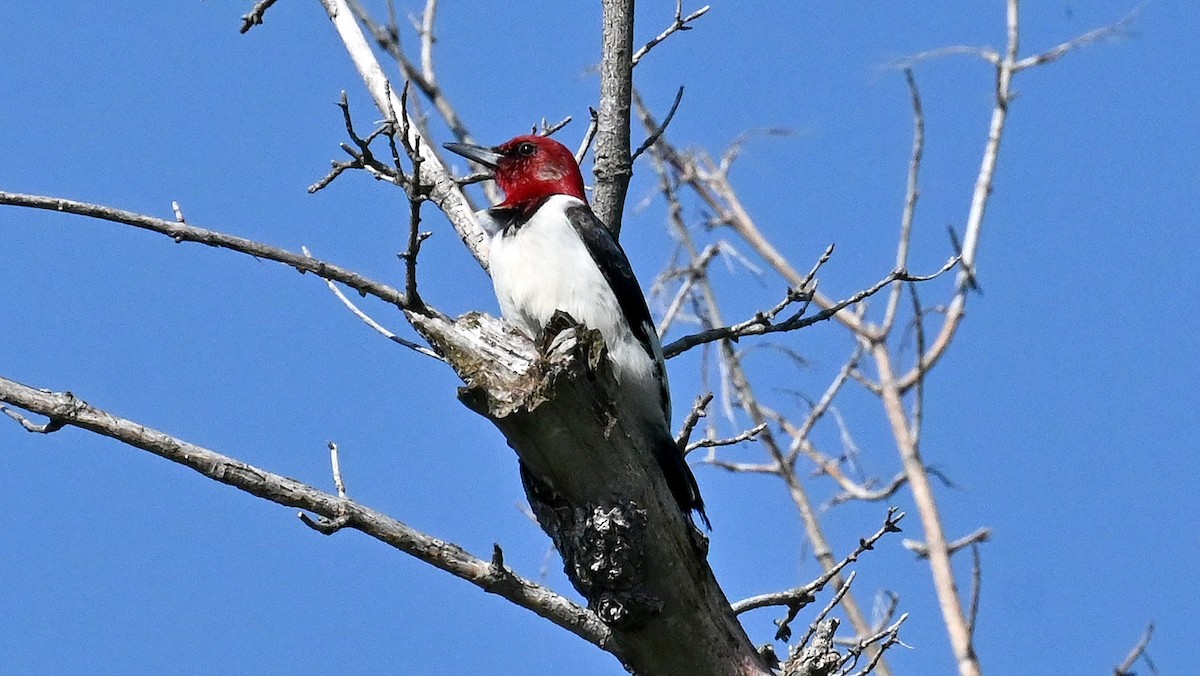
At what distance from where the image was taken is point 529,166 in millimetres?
6438

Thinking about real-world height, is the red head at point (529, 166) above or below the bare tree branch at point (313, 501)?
above

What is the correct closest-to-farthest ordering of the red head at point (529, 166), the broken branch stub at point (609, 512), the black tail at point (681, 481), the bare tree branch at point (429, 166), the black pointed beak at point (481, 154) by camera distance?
the broken branch stub at point (609, 512) → the black tail at point (681, 481) → the bare tree branch at point (429, 166) → the red head at point (529, 166) → the black pointed beak at point (481, 154)

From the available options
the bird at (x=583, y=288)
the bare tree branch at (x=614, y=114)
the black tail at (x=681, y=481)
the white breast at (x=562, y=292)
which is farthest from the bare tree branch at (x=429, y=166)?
the black tail at (x=681, y=481)

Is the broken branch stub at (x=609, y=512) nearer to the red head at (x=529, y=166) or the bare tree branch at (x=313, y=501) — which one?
the bare tree branch at (x=313, y=501)

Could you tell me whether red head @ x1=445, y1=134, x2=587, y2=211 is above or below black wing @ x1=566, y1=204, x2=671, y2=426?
above

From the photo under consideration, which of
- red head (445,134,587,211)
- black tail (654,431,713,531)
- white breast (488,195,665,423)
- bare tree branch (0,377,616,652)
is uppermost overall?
red head (445,134,587,211)

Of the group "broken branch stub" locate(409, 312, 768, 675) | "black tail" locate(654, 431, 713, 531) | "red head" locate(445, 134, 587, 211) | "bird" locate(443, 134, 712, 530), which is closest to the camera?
"broken branch stub" locate(409, 312, 768, 675)

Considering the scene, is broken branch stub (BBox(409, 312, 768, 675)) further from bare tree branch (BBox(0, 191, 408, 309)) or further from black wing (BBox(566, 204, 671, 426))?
black wing (BBox(566, 204, 671, 426))

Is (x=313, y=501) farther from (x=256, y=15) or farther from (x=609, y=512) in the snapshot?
(x=256, y=15)

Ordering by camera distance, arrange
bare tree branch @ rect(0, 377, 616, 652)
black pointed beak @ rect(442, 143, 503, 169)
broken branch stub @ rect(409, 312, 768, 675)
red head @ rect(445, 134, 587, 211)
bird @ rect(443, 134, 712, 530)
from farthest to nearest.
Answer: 1. black pointed beak @ rect(442, 143, 503, 169)
2. red head @ rect(445, 134, 587, 211)
3. bird @ rect(443, 134, 712, 530)
4. broken branch stub @ rect(409, 312, 768, 675)
5. bare tree branch @ rect(0, 377, 616, 652)

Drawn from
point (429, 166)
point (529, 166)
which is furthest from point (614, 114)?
point (529, 166)

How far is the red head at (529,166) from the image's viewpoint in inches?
247

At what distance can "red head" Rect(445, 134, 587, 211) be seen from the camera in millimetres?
6277

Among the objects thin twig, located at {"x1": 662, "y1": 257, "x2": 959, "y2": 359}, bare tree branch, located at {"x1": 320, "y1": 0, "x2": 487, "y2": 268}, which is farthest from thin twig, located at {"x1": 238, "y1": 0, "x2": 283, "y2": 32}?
thin twig, located at {"x1": 662, "y1": 257, "x2": 959, "y2": 359}
